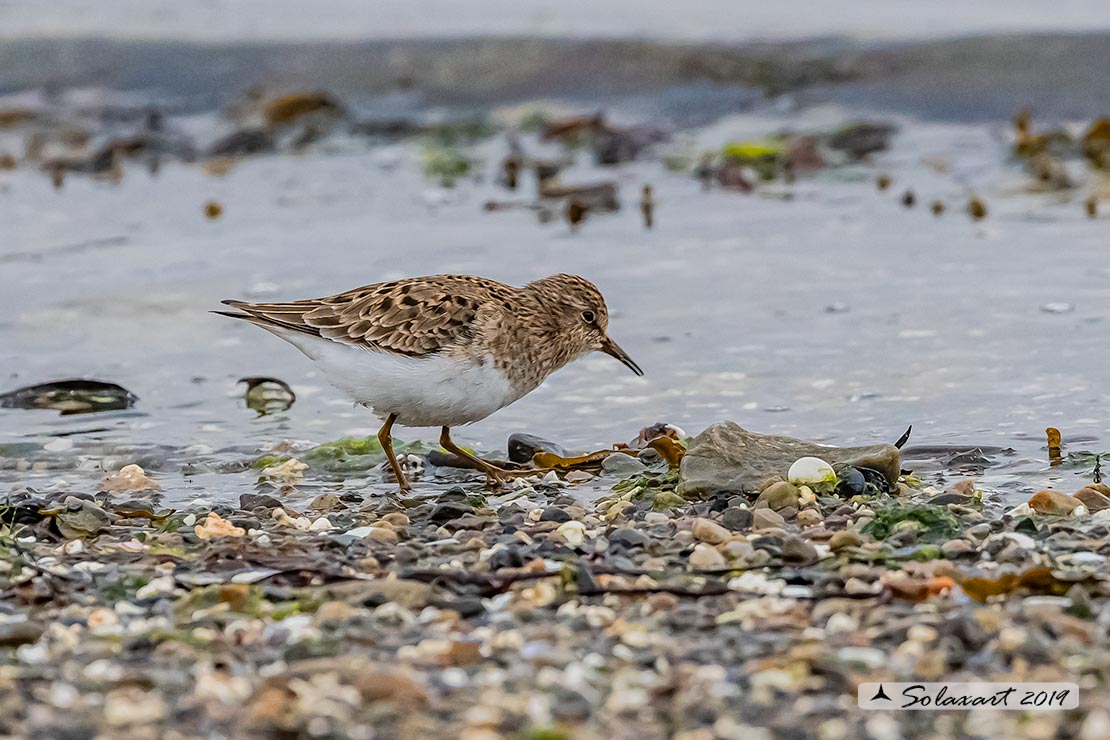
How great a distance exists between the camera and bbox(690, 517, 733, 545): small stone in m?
4.60

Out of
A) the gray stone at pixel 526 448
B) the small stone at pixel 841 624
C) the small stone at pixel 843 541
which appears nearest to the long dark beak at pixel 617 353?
Answer: the gray stone at pixel 526 448

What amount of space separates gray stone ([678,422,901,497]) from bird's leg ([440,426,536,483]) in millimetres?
758

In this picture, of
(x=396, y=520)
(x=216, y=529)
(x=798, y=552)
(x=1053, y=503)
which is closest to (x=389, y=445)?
(x=396, y=520)

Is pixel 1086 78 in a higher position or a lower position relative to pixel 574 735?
higher

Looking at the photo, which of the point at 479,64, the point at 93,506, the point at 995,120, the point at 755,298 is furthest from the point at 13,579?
the point at 479,64

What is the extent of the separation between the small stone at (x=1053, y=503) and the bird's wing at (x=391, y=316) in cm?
215

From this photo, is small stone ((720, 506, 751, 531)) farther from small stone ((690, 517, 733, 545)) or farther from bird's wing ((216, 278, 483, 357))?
bird's wing ((216, 278, 483, 357))

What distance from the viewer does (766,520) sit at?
4.77 m

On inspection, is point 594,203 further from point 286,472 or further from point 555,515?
point 555,515

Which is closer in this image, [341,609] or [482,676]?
[482,676]

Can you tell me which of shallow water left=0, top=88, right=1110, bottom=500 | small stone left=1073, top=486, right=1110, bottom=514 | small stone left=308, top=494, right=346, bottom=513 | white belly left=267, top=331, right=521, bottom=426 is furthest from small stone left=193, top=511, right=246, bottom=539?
small stone left=1073, top=486, right=1110, bottom=514

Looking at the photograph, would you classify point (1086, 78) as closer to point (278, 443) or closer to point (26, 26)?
point (278, 443)

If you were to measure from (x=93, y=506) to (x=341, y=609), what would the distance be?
1.51 metres

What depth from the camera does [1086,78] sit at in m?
12.6
